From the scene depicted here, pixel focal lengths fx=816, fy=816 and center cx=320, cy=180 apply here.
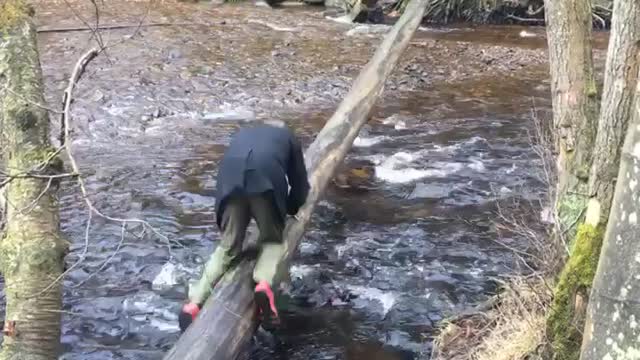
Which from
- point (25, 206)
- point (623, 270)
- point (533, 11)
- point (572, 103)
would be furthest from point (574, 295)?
point (533, 11)

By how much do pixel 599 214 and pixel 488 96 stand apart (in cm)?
821

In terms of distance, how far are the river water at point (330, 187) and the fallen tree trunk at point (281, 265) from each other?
0.54 meters

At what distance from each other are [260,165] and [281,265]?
2.29 feet

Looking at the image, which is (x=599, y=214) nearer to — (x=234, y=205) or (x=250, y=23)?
(x=234, y=205)

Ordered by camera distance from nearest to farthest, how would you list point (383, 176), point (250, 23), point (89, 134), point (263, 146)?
1. point (263, 146)
2. point (383, 176)
3. point (89, 134)
4. point (250, 23)

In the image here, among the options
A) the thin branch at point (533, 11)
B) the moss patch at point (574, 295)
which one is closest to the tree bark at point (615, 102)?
the moss patch at point (574, 295)

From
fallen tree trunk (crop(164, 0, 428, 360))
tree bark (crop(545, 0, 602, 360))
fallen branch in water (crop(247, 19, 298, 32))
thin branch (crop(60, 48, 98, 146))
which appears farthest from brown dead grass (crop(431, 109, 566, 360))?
fallen branch in water (crop(247, 19, 298, 32))

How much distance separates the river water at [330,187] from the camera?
20.0 ft

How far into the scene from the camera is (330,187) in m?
8.71

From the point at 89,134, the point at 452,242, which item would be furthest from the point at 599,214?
the point at 89,134

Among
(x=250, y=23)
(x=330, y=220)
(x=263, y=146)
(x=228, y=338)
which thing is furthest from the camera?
(x=250, y=23)

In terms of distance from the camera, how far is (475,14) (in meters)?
18.0

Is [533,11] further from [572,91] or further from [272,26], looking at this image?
[572,91]

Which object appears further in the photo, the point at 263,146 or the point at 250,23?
the point at 250,23
